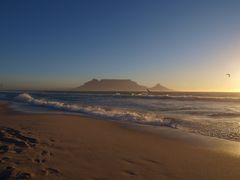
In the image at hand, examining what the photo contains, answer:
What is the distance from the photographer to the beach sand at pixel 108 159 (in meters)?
5.41

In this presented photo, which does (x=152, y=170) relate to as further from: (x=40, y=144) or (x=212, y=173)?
(x=40, y=144)

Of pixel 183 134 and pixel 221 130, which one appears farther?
pixel 221 130

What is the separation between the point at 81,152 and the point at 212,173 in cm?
302

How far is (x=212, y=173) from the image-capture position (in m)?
5.74

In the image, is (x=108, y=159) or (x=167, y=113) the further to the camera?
(x=167, y=113)

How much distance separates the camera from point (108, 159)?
6484 millimetres

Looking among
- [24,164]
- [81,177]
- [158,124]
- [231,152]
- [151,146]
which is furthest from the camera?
[158,124]

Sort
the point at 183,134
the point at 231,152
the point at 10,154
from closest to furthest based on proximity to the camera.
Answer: the point at 10,154
the point at 231,152
the point at 183,134

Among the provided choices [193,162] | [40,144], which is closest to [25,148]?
[40,144]

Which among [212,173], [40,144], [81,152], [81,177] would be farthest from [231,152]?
[40,144]

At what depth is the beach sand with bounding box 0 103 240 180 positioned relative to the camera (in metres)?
5.41

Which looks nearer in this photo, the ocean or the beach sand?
the beach sand

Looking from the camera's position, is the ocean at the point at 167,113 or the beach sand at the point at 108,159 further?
the ocean at the point at 167,113

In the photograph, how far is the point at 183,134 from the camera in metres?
11.0
